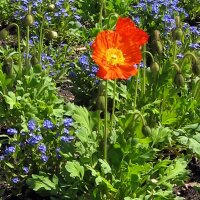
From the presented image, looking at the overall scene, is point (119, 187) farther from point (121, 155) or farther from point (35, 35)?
point (35, 35)

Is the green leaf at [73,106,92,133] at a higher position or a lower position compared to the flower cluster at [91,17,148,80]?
lower

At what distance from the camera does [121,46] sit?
2834 mm

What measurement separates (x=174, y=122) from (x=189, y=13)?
7.73 feet

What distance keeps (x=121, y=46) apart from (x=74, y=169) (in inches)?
27.2

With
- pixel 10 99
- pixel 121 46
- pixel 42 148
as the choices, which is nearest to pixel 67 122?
pixel 42 148

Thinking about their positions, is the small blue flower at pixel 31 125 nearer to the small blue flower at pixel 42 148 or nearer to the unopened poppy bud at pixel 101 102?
the small blue flower at pixel 42 148

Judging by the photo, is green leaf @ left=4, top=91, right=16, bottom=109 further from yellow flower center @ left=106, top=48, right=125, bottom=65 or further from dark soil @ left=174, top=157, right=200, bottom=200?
dark soil @ left=174, top=157, right=200, bottom=200

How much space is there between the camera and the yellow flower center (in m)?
2.72

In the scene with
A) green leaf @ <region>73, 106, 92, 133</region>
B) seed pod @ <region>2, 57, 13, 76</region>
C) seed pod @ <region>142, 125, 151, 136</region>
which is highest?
seed pod @ <region>2, 57, 13, 76</region>

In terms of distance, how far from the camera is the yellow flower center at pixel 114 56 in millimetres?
2722

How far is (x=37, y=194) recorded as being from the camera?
136 inches

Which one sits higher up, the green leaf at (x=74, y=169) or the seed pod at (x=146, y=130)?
the seed pod at (x=146, y=130)

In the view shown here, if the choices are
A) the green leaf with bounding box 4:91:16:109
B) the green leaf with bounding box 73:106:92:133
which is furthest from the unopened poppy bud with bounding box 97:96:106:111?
the green leaf with bounding box 4:91:16:109

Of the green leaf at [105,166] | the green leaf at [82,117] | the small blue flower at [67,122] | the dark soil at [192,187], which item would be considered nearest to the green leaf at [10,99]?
the small blue flower at [67,122]
